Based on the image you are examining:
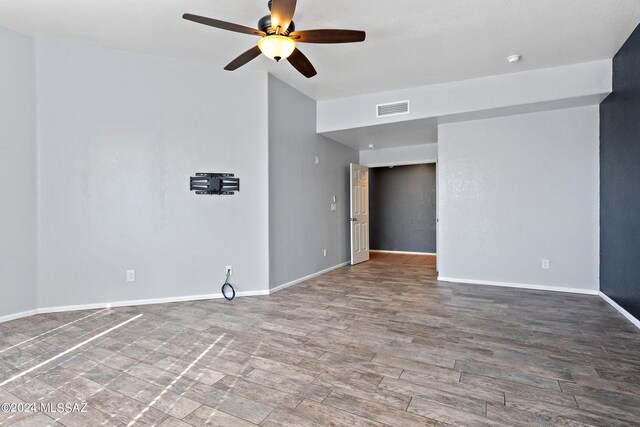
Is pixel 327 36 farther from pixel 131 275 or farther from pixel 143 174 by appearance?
pixel 131 275

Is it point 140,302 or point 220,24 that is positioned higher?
point 220,24

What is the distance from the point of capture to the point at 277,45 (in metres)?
2.51

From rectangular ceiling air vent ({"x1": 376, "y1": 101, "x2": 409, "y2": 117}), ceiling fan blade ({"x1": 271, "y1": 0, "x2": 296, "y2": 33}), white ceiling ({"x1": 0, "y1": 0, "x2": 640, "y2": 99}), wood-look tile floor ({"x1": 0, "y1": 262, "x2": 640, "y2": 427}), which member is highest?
white ceiling ({"x1": 0, "y1": 0, "x2": 640, "y2": 99})

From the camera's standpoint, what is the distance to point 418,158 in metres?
6.75

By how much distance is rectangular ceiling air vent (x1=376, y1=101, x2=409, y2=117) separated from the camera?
478 cm

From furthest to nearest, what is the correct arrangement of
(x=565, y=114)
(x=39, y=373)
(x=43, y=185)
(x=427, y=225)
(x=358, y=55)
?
(x=427, y=225) < (x=565, y=114) < (x=358, y=55) < (x=43, y=185) < (x=39, y=373)

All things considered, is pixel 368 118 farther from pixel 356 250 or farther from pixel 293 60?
pixel 356 250

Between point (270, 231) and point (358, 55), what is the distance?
8.03 ft

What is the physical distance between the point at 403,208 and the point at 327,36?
6406 mm

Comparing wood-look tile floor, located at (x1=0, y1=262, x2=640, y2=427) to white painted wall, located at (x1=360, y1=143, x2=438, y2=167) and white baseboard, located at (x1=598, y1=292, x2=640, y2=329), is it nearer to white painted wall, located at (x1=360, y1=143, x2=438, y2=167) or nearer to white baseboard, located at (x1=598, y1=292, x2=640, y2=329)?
white baseboard, located at (x1=598, y1=292, x2=640, y2=329)

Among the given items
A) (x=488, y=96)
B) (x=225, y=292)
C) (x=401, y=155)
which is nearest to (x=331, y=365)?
(x=225, y=292)

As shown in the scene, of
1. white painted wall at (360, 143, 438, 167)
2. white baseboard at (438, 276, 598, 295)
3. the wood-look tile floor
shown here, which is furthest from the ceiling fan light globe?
white painted wall at (360, 143, 438, 167)

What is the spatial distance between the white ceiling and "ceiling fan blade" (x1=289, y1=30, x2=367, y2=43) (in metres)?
0.40

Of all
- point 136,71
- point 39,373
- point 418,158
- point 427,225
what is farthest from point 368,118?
point 39,373
